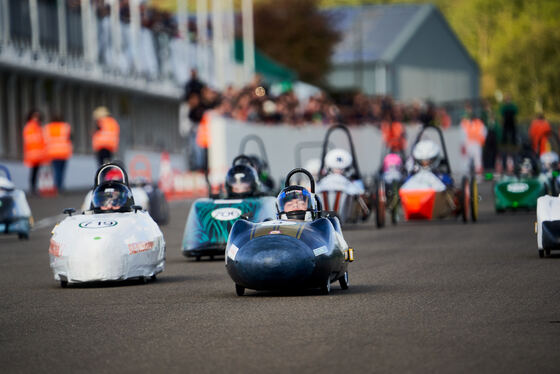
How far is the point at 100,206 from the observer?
1506 cm

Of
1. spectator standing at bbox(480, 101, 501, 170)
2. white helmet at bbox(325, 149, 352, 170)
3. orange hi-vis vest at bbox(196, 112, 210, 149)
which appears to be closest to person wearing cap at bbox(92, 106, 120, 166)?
orange hi-vis vest at bbox(196, 112, 210, 149)

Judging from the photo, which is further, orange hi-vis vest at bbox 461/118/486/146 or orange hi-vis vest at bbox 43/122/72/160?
orange hi-vis vest at bbox 461/118/486/146

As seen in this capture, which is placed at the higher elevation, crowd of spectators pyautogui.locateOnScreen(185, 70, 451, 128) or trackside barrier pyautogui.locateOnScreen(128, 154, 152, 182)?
crowd of spectators pyautogui.locateOnScreen(185, 70, 451, 128)

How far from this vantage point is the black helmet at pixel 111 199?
49.3ft

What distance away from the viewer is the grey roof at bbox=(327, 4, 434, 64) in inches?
3780

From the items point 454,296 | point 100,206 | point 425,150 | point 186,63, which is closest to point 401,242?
point 425,150

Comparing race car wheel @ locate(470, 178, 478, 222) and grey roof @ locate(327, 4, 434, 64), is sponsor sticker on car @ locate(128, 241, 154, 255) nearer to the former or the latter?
race car wheel @ locate(470, 178, 478, 222)

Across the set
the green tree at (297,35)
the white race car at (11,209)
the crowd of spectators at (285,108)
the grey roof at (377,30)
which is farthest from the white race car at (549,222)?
the green tree at (297,35)

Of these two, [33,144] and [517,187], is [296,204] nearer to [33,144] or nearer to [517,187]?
[517,187]

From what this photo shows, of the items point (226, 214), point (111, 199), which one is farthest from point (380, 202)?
point (111, 199)

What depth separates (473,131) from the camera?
47.0 m

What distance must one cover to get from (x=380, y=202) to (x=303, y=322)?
13045 millimetres

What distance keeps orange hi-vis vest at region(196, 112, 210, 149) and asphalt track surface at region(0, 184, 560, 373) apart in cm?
2025

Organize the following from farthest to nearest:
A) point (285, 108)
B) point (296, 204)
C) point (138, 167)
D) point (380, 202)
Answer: point (138, 167) → point (285, 108) → point (380, 202) → point (296, 204)
